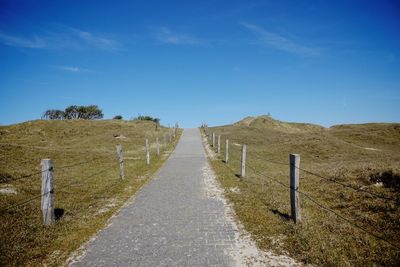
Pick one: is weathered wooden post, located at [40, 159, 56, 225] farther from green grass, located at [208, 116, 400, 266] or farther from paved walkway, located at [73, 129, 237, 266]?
green grass, located at [208, 116, 400, 266]

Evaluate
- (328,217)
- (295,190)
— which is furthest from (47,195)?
(328,217)

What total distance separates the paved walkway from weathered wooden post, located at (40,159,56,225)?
5.30 feet

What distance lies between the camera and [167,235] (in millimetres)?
6539

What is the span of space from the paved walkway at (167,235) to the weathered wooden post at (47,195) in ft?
5.30

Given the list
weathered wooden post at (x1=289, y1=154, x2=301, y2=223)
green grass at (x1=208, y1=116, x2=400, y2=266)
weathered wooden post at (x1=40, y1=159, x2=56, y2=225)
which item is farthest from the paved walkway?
weathered wooden post at (x1=289, y1=154, x2=301, y2=223)

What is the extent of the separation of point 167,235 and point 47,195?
3508 mm

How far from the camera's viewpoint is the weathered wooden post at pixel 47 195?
7221 mm

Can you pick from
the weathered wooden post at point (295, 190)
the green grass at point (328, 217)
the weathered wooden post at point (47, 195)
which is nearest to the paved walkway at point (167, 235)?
the green grass at point (328, 217)

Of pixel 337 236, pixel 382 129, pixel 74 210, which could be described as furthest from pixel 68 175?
pixel 382 129

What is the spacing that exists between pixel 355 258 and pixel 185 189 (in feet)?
24.1

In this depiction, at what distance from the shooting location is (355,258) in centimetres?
528

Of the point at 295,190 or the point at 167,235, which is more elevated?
the point at 295,190

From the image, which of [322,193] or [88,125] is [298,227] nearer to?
[322,193]

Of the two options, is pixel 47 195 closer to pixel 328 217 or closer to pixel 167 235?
pixel 167 235
